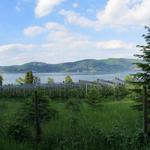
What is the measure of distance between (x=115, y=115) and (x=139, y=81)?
375 centimetres

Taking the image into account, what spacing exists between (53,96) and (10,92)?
13.6ft

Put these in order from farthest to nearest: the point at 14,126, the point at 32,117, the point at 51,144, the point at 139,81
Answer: the point at 32,117 < the point at 139,81 < the point at 14,126 < the point at 51,144

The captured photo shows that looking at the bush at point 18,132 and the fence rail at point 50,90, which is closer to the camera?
the bush at point 18,132

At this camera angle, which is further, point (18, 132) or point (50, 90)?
point (50, 90)

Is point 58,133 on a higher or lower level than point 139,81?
lower

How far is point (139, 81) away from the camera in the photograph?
44.6 feet

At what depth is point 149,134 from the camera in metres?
11.5

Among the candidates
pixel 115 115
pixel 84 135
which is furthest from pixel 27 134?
pixel 115 115

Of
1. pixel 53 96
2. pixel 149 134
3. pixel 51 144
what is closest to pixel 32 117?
pixel 51 144

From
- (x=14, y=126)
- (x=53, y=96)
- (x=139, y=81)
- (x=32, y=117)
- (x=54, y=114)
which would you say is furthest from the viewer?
(x=53, y=96)

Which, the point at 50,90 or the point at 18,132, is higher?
the point at 50,90

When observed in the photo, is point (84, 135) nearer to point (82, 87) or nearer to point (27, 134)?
point (27, 134)

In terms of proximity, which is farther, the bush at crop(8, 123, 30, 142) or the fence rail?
the fence rail

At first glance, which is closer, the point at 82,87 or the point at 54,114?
the point at 54,114
